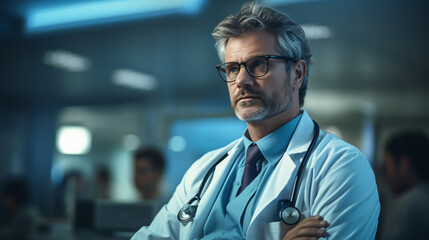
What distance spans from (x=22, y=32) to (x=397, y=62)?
4.47m

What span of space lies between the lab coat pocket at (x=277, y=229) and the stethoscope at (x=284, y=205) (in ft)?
0.07

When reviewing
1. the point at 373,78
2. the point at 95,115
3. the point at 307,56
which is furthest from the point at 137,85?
the point at 307,56

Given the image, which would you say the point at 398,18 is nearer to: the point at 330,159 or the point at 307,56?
the point at 307,56

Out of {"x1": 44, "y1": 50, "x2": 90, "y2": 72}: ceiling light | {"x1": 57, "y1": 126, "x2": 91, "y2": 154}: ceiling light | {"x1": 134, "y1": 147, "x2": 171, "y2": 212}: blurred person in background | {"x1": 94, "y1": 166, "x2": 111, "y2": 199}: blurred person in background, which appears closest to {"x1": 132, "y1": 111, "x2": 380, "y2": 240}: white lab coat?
{"x1": 134, "y1": 147, "x2": 171, "y2": 212}: blurred person in background

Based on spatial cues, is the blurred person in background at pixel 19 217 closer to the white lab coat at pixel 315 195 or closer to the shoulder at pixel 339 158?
the white lab coat at pixel 315 195

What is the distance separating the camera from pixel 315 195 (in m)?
1.23

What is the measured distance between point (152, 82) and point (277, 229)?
13.3 feet

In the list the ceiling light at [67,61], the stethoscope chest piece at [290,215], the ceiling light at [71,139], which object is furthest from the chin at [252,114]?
the ceiling light at [67,61]

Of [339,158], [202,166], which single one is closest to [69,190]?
[202,166]

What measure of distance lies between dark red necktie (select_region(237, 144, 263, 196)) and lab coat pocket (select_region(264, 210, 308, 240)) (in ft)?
0.64

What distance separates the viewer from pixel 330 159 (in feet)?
4.07

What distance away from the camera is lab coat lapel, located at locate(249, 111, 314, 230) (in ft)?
4.17

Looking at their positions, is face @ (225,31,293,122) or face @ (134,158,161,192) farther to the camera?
face @ (134,158,161,192)

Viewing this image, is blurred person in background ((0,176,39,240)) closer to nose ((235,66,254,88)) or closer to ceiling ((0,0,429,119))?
ceiling ((0,0,429,119))
